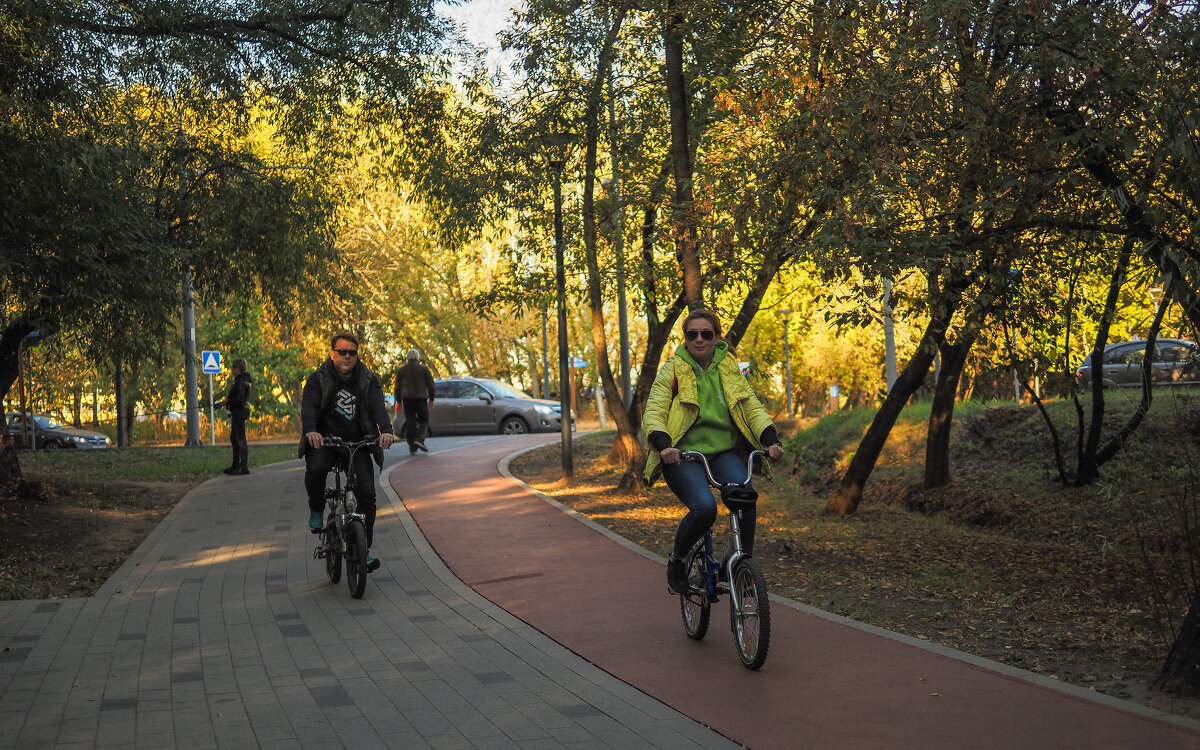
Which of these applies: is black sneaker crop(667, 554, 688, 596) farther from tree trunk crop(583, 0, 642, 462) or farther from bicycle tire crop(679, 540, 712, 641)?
tree trunk crop(583, 0, 642, 462)

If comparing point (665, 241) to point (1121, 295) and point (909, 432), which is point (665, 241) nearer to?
point (1121, 295)

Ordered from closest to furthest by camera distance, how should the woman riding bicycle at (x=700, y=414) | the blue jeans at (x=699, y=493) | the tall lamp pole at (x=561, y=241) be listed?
the blue jeans at (x=699, y=493) < the woman riding bicycle at (x=700, y=414) < the tall lamp pole at (x=561, y=241)

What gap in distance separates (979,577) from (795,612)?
2.74 meters

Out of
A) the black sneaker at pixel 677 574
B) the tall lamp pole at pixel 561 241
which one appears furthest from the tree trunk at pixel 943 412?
the black sneaker at pixel 677 574

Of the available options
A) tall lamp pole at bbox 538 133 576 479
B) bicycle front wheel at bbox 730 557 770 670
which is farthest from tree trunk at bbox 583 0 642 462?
bicycle front wheel at bbox 730 557 770 670

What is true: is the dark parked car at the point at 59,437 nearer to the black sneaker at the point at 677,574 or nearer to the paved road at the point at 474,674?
the paved road at the point at 474,674

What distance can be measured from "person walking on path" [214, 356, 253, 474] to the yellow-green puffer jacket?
12206 millimetres

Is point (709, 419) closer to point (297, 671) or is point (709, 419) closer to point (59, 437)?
point (297, 671)

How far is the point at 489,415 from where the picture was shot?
30.3 m

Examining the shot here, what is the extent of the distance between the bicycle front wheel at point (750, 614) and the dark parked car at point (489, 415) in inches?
937

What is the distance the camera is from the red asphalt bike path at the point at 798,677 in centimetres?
504

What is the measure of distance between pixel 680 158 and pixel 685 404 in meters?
7.18

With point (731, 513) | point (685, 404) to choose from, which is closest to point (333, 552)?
point (685, 404)

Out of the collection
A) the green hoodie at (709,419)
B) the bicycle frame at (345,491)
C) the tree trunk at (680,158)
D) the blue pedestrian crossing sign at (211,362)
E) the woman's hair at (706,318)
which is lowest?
the bicycle frame at (345,491)
